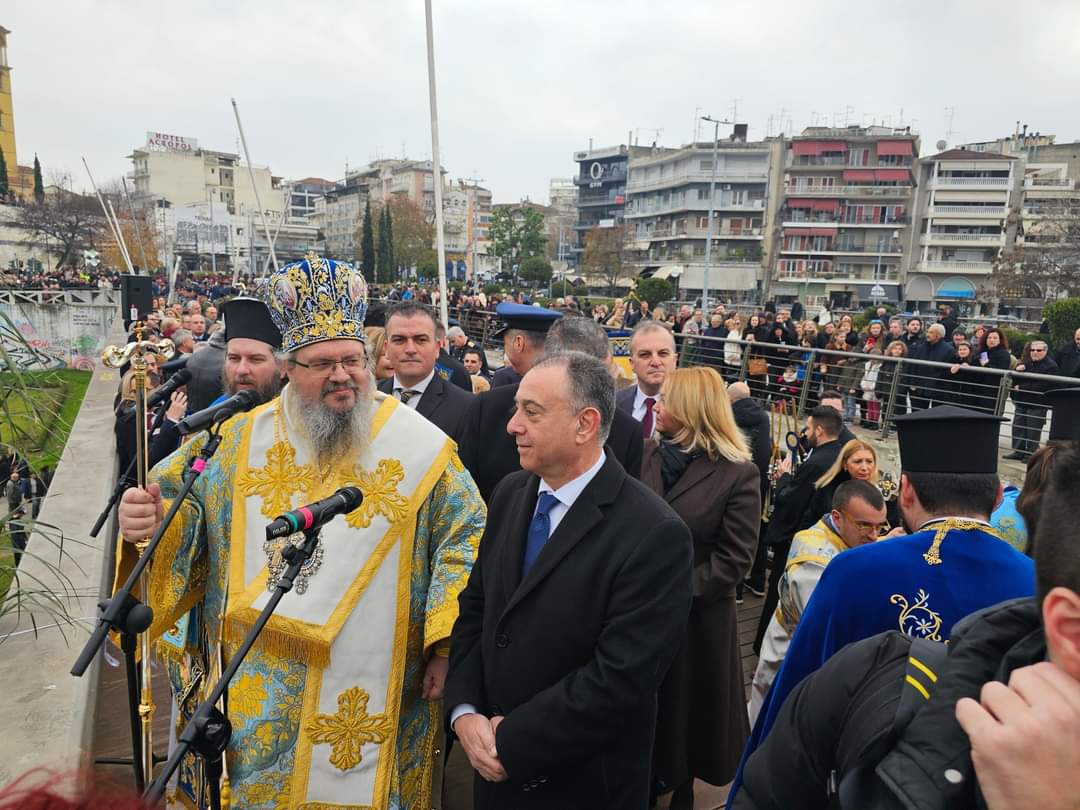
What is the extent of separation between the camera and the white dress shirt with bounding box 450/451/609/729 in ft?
7.71

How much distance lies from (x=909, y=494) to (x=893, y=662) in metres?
1.22

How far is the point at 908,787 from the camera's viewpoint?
43.8 inches

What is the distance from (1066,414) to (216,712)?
3.68 m

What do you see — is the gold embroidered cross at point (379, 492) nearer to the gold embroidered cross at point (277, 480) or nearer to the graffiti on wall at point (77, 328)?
the gold embroidered cross at point (277, 480)

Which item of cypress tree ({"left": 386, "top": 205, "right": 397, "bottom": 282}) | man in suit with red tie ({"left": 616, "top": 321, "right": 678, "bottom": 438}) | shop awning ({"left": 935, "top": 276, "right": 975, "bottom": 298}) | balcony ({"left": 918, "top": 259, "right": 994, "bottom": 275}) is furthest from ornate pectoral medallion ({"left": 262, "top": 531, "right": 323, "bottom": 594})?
balcony ({"left": 918, "top": 259, "right": 994, "bottom": 275})

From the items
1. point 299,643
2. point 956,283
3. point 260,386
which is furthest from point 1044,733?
point 956,283

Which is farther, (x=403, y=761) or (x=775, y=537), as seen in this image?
(x=775, y=537)

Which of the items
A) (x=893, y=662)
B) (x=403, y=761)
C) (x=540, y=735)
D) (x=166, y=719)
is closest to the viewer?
(x=893, y=662)

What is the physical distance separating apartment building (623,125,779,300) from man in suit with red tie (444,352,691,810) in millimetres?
69097

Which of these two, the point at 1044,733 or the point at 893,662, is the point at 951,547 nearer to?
the point at 893,662

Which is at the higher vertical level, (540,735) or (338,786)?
(540,735)

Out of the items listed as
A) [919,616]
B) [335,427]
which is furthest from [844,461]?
[335,427]

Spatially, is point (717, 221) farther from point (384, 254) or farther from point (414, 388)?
point (414, 388)

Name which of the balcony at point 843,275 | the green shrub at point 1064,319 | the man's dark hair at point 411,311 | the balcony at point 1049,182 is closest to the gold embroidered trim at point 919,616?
the man's dark hair at point 411,311
